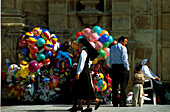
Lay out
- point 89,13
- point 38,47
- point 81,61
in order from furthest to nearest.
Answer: point 89,13 < point 38,47 < point 81,61

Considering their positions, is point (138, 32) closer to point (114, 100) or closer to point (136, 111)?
point (114, 100)

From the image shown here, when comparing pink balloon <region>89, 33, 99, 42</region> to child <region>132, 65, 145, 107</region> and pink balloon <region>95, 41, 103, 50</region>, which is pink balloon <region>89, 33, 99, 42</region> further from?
child <region>132, 65, 145, 107</region>

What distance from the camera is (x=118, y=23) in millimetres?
13523

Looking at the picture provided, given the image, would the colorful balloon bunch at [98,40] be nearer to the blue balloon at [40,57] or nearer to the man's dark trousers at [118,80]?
the man's dark trousers at [118,80]

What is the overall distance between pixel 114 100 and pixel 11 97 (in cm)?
381

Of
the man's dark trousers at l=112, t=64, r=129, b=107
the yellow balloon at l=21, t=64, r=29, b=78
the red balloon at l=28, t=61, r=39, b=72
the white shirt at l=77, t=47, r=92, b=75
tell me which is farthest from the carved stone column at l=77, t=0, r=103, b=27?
→ the white shirt at l=77, t=47, r=92, b=75

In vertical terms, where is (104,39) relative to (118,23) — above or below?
below

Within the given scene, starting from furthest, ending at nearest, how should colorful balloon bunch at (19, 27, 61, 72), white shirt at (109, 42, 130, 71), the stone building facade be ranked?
the stone building facade
colorful balloon bunch at (19, 27, 61, 72)
white shirt at (109, 42, 130, 71)

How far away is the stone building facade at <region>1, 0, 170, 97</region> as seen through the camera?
44.0 feet

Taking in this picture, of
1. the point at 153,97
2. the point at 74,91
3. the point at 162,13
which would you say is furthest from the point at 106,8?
the point at 74,91

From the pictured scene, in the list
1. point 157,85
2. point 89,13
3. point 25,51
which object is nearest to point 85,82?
point 25,51

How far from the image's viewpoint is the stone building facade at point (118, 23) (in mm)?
13406

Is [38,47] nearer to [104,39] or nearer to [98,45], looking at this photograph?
[98,45]

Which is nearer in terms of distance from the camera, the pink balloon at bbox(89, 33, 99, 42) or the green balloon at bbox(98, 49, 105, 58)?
the pink balloon at bbox(89, 33, 99, 42)
